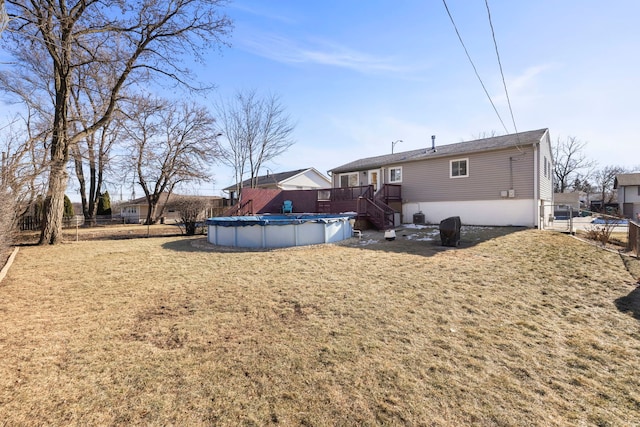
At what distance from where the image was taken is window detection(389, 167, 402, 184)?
17369mm

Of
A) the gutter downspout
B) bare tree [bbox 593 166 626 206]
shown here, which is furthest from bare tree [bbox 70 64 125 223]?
bare tree [bbox 593 166 626 206]

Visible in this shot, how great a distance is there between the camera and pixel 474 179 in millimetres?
14328

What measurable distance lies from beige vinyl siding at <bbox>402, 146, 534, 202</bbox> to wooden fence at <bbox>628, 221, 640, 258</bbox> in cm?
423

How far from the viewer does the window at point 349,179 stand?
20078mm

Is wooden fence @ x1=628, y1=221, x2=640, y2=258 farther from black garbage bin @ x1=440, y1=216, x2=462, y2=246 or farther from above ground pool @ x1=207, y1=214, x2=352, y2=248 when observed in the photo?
above ground pool @ x1=207, y1=214, x2=352, y2=248

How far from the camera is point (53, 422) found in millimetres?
2129

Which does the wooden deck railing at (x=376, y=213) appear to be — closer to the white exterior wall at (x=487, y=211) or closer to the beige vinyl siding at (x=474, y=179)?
the white exterior wall at (x=487, y=211)

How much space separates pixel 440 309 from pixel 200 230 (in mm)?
13749

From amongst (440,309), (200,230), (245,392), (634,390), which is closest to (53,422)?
(245,392)

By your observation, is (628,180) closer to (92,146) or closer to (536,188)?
(536,188)

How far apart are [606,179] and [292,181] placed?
52422 mm

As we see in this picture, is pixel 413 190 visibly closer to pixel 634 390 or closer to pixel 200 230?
pixel 200 230

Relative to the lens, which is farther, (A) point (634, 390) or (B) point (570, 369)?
(B) point (570, 369)

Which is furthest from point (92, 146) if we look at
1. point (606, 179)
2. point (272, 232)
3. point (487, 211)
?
point (606, 179)
